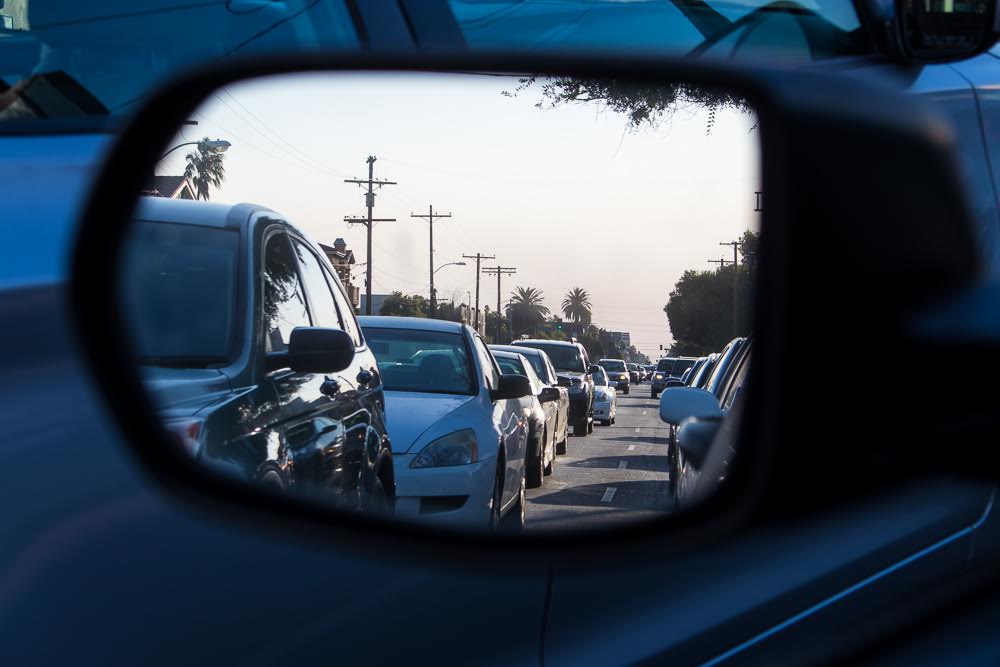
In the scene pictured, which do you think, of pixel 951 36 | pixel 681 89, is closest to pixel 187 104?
pixel 681 89

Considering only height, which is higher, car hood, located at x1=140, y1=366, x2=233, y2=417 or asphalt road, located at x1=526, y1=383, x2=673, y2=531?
car hood, located at x1=140, y1=366, x2=233, y2=417

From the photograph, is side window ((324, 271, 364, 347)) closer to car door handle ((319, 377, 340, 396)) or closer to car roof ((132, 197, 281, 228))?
car door handle ((319, 377, 340, 396))

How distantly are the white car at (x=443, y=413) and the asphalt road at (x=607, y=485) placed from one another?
90 millimetres

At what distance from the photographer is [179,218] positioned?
79.0 inches

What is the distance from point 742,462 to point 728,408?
0.29 meters

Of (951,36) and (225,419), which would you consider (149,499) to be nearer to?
(225,419)

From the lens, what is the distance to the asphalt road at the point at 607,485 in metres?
1.33

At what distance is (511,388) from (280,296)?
1.11m

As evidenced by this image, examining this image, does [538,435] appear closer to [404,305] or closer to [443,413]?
[443,413]

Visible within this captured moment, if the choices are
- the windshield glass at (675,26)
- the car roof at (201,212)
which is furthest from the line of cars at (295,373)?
the windshield glass at (675,26)

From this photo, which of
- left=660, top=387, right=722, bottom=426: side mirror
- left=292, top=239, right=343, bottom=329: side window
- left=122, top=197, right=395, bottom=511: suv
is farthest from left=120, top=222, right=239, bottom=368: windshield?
left=660, top=387, right=722, bottom=426: side mirror

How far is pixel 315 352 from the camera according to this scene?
2.35 meters

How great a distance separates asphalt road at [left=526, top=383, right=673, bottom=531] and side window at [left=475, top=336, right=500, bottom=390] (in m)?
0.33

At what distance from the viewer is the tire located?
2372 mm
